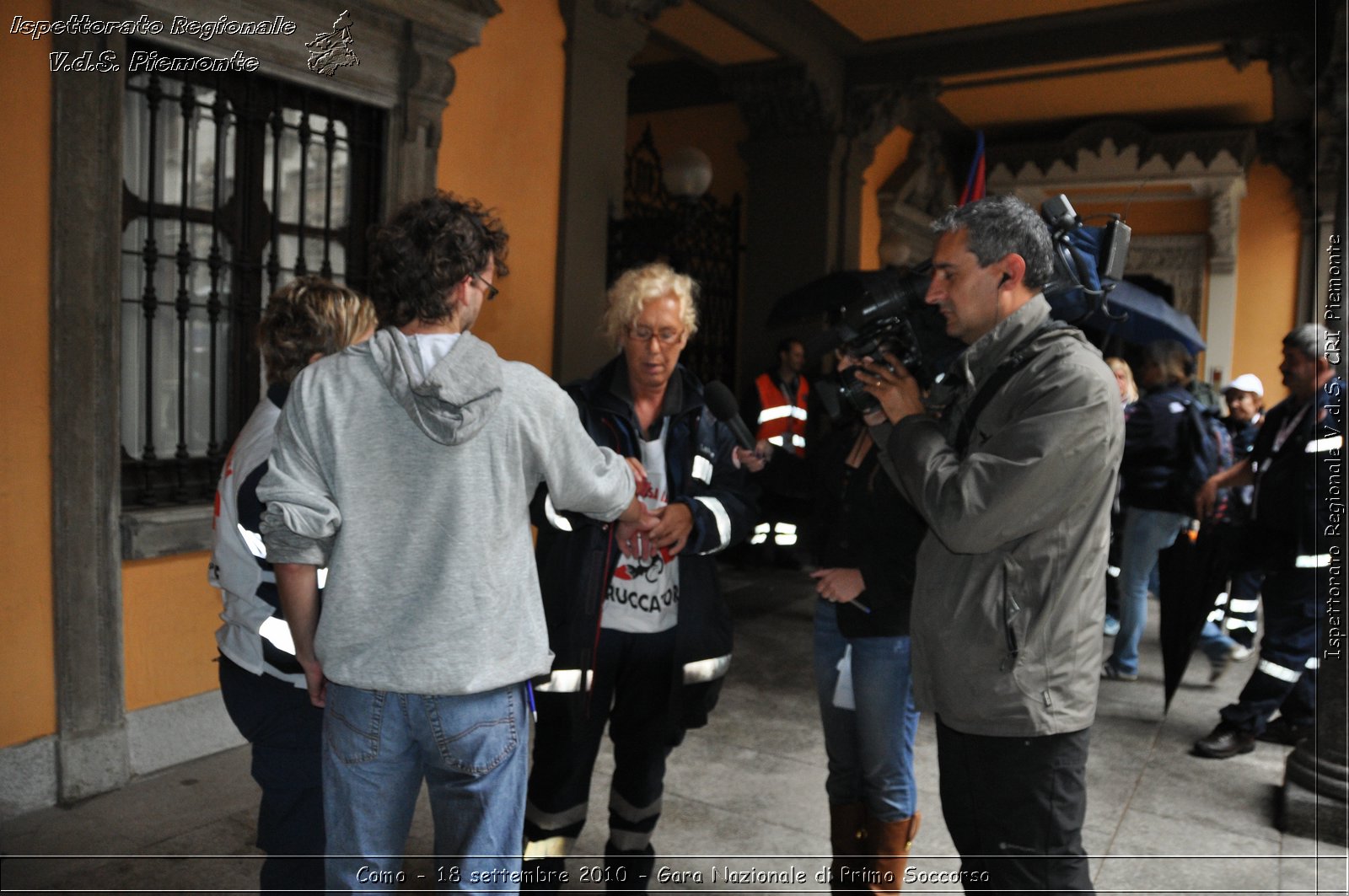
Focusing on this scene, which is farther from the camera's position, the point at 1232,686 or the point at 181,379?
the point at 1232,686

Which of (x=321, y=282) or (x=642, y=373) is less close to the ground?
(x=321, y=282)

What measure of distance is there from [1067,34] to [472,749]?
8908 mm

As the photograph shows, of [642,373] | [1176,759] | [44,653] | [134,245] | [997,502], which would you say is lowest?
[1176,759]

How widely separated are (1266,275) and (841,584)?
11.7 metres

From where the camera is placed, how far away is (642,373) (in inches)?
107

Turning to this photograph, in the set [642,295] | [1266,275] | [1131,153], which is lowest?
[642,295]

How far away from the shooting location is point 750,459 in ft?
9.41

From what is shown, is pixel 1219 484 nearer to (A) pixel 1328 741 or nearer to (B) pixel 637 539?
(A) pixel 1328 741

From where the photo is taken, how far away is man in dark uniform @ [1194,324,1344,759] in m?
4.38

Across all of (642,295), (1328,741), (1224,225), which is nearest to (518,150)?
(642,295)

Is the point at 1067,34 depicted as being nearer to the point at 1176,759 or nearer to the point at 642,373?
the point at 1176,759

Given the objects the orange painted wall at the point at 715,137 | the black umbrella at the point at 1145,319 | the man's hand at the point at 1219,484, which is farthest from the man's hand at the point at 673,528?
the orange painted wall at the point at 715,137

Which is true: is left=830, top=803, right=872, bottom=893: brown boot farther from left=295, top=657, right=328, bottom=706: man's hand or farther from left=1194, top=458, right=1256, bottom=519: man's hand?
left=1194, top=458, right=1256, bottom=519: man's hand

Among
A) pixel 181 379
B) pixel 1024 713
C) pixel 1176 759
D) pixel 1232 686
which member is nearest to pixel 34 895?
pixel 181 379
